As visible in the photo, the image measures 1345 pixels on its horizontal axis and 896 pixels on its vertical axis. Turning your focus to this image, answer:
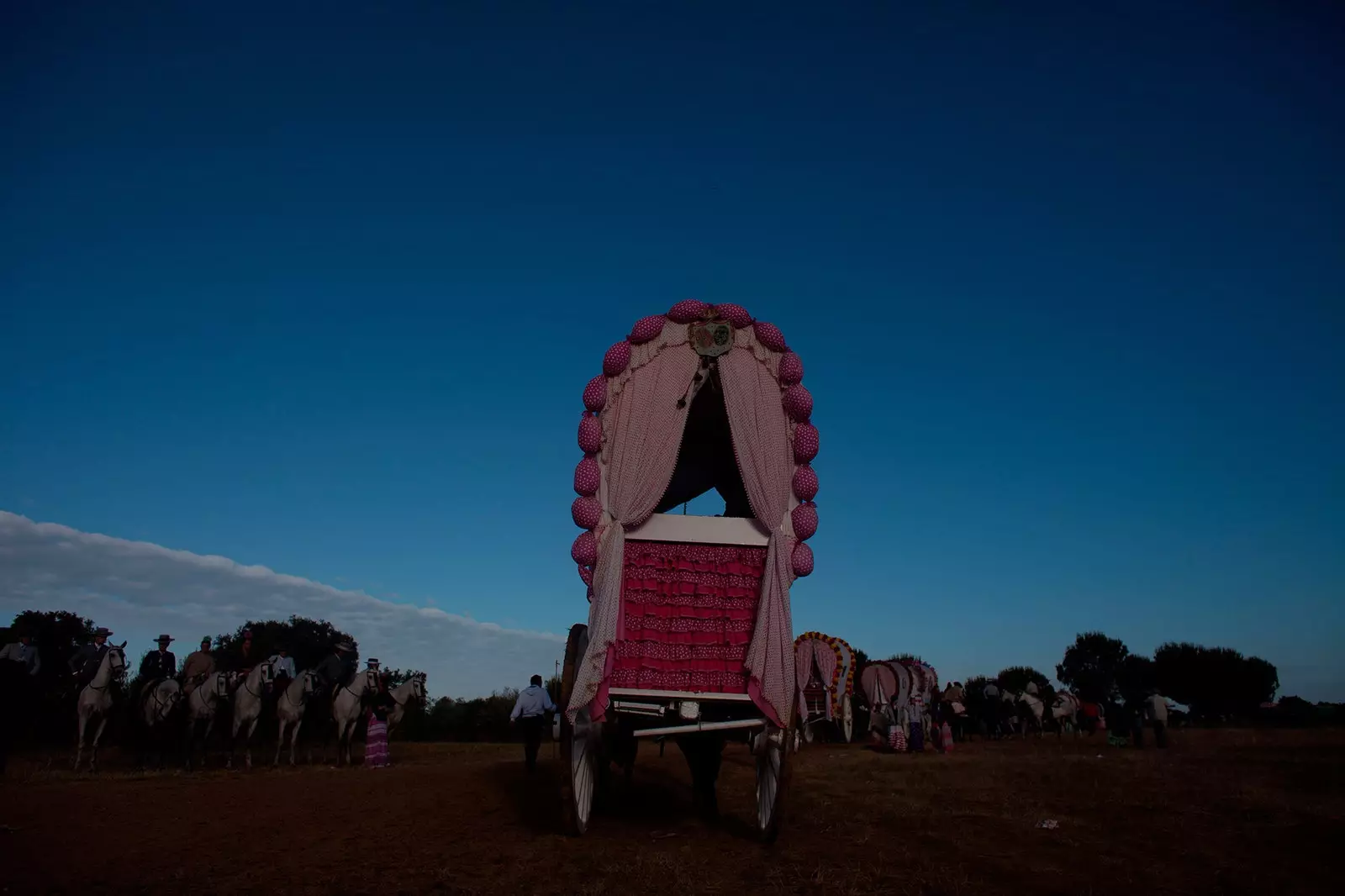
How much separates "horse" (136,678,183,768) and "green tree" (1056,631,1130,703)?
75097 mm

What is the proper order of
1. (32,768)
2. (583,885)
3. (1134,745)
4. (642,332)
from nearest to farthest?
(583,885) → (642,332) → (32,768) → (1134,745)

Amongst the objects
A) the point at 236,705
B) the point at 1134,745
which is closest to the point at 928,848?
the point at 236,705

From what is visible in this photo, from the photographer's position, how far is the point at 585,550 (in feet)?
24.9

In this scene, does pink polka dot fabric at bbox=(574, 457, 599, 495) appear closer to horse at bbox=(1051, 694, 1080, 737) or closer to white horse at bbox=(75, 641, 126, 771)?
white horse at bbox=(75, 641, 126, 771)

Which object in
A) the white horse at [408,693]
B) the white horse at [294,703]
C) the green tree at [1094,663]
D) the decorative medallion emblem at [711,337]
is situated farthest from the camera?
the green tree at [1094,663]

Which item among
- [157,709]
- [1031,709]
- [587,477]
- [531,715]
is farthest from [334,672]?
[1031,709]

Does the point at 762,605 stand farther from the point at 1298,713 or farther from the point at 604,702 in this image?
the point at 1298,713

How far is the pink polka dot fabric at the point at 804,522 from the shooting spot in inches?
308

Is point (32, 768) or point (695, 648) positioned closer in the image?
point (695, 648)

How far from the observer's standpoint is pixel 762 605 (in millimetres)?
7492

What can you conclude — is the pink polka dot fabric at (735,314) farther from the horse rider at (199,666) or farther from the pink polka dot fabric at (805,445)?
the horse rider at (199,666)

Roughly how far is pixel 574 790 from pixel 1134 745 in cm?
1849

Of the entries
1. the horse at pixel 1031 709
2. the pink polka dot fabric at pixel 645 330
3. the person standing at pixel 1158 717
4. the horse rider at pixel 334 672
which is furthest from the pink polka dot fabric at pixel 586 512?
the horse at pixel 1031 709

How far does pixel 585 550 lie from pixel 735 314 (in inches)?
113
